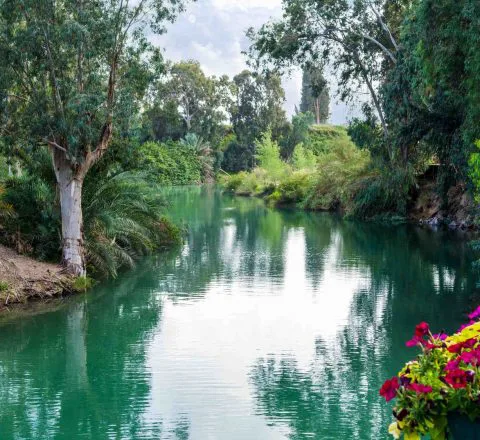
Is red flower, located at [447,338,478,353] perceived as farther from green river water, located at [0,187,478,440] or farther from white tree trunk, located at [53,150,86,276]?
white tree trunk, located at [53,150,86,276]

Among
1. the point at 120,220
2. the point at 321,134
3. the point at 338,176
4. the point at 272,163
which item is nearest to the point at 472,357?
the point at 120,220

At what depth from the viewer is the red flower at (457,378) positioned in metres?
2.84

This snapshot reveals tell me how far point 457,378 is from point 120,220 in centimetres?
1413

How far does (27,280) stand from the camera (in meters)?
13.2

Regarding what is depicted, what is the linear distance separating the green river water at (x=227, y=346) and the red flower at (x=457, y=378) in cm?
411

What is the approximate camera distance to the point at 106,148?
1493cm

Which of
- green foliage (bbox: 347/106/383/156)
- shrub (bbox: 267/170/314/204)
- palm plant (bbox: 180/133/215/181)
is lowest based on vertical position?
shrub (bbox: 267/170/314/204)

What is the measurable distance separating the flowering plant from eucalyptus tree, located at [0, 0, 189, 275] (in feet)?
35.2

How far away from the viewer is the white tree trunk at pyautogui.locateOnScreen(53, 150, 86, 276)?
46.4ft

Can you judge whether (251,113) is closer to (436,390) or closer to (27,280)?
(27,280)

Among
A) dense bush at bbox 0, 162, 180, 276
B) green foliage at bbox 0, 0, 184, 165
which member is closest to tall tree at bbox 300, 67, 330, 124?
dense bush at bbox 0, 162, 180, 276

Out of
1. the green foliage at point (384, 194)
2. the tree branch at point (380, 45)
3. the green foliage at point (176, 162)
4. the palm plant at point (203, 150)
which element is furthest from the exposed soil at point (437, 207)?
the palm plant at point (203, 150)

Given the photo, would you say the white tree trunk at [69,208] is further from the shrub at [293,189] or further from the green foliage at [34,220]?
the shrub at [293,189]

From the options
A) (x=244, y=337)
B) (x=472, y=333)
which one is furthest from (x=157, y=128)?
(x=472, y=333)
